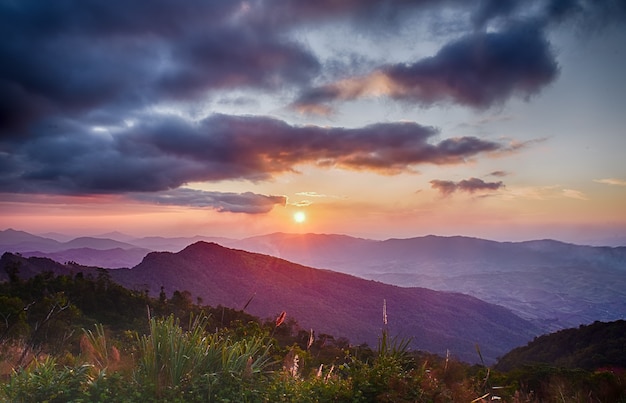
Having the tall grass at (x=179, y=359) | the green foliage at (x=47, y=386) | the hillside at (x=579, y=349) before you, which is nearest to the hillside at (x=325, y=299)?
the hillside at (x=579, y=349)

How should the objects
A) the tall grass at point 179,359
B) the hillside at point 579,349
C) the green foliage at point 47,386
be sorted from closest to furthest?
1. the green foliage at point 47,386
2. the tall grass at point 179,359
3. the hillside at point 579,349

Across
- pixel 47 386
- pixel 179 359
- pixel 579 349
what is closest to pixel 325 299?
pixel 579 349

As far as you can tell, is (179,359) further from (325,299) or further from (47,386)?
(325,299)

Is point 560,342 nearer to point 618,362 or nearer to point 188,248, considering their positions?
point 618,362

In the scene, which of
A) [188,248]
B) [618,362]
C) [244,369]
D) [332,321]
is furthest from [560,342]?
[188,248]

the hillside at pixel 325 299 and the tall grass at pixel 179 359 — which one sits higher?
the tall grass at pixel 179 359

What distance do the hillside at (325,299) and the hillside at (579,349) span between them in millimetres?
24787

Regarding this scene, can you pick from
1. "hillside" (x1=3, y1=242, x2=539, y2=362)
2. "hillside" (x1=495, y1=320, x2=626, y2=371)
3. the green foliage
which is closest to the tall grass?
the green foliage

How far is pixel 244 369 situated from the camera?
520cm

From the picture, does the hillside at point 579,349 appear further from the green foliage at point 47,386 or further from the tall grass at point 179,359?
the green foliage at point 47,386

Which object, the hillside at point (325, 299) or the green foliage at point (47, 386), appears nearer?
the green foliage at point (47, 386)

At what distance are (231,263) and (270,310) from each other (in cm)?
2964

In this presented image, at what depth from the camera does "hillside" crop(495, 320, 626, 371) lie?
43.8m

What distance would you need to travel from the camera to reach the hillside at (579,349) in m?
43.8
